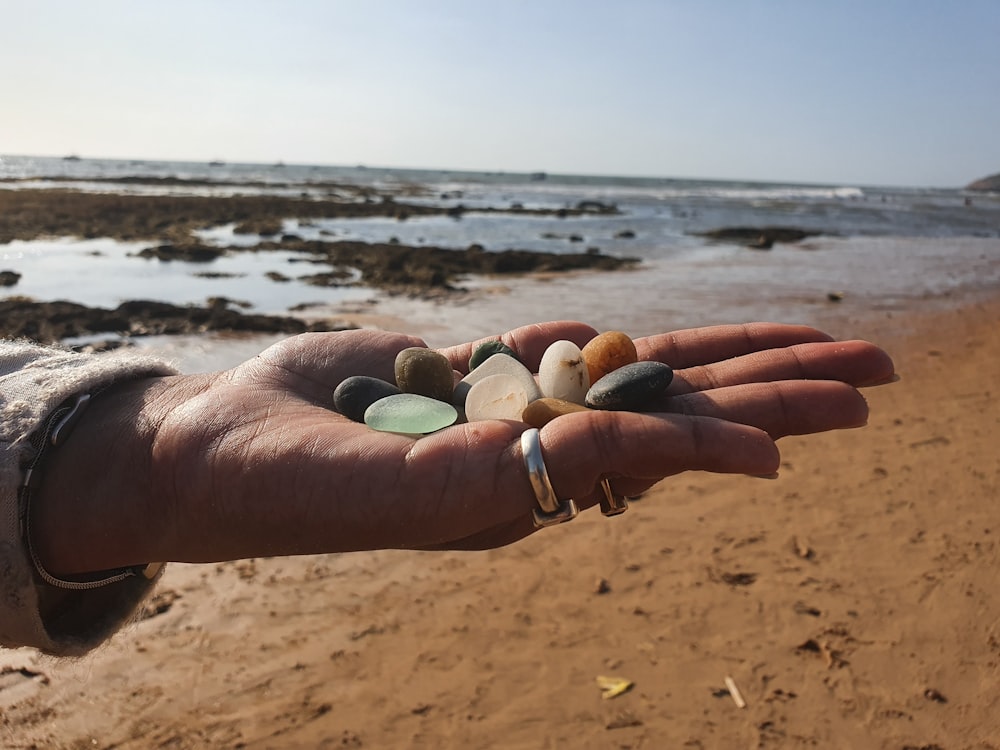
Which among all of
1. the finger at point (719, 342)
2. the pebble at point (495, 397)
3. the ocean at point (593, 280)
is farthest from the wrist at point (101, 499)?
the ocean at point (593, 280)

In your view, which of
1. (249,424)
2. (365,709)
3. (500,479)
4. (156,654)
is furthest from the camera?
(156,654)

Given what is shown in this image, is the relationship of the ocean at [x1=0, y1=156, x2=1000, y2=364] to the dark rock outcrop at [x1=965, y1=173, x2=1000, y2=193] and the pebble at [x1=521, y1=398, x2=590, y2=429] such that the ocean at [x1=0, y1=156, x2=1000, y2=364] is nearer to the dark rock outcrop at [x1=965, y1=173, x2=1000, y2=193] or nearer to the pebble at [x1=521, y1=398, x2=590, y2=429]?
the pebble at [x1=521, y1=398, x2=590, y2=429]

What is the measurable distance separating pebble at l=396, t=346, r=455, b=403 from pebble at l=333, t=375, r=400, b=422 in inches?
6.2

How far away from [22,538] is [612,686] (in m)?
2.80

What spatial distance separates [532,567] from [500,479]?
123 inches

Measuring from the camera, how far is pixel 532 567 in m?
4.79

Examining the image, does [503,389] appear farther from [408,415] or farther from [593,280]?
[593,280]

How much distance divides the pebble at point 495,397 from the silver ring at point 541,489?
0.56 m

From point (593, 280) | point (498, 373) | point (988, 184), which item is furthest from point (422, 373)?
point (988, 184)

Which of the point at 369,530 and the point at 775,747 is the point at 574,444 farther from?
the point at 775,747

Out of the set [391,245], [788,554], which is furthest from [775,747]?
[391,245]

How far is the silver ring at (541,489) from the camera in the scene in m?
1.81

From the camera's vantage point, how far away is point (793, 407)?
2.11 meters

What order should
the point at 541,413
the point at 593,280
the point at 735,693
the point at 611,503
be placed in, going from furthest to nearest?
the point at 593,280 → the point at 735,693 → the point at 541,413 → the point at 611,503
